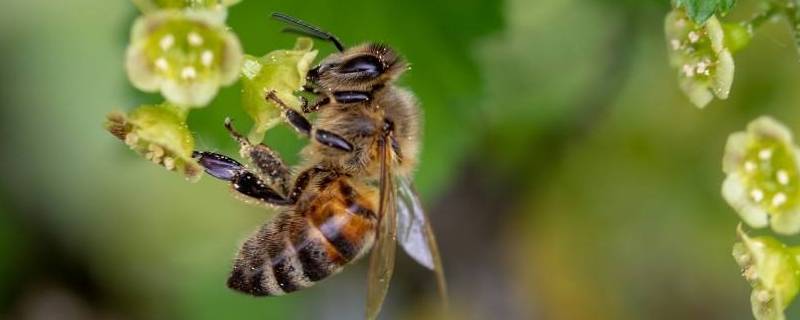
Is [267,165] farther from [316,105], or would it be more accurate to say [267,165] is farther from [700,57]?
[700,57]

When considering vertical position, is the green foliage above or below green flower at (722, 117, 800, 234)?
above

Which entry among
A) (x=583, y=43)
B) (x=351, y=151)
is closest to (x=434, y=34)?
(x=583, y=43)

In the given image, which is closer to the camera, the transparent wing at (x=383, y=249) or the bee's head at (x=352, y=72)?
the transparent wing at (x=383, y=249)

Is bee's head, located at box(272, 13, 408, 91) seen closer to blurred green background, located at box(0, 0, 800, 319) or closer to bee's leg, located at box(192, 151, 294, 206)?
bee's leg, located at box(192, 151, 294, 206)

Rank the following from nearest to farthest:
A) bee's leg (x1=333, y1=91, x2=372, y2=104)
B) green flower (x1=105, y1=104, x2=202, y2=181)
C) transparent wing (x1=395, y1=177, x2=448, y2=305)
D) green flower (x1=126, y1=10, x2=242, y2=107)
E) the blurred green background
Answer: green flower (x1=126, y1=10, x2=242, y2=107) < green flower (x1=105, y1=104, x2=202, y2=181) < bee's leg (x1=333, y1=91, x2=372, y2=104) < transparent wing (x1=395, y1=177, x2=448, y2=305) < the blurred green background

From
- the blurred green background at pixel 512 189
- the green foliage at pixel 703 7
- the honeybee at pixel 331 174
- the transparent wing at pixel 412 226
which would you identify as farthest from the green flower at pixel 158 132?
the blurred green background at pixel 512 189

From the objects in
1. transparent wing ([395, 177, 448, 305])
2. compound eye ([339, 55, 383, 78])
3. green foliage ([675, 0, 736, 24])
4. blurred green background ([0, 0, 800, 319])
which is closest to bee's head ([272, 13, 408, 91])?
compound eye ([339, 55, 383, 78])

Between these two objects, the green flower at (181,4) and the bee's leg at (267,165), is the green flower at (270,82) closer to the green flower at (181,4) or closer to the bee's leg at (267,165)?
the bee's leg at (267,165)
